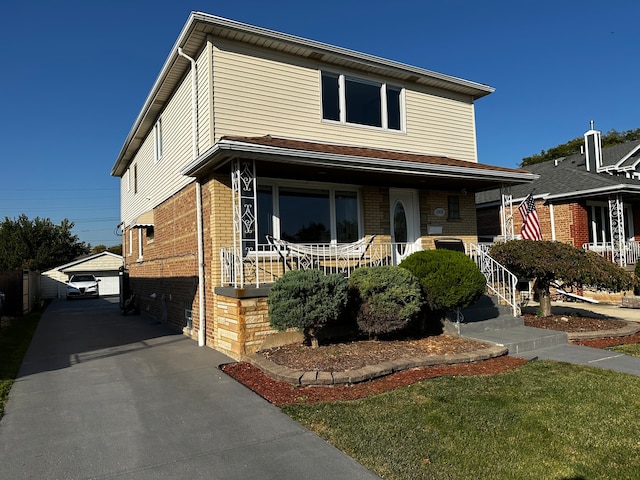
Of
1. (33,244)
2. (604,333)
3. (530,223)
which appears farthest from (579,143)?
(33,244)

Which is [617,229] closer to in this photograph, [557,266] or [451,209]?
[451,209]

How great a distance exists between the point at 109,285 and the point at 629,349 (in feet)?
112

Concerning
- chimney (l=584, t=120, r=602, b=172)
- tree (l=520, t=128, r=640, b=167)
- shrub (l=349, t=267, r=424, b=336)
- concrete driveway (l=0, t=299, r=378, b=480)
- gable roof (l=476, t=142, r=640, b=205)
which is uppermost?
tree (l=520, t=128, r=640, b=167)

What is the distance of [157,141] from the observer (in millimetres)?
13016

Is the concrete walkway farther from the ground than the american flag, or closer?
closer

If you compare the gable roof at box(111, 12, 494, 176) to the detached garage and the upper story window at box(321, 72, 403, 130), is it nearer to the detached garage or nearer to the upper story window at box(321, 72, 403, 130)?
the upper story window at box(321, 72, 403, 130)

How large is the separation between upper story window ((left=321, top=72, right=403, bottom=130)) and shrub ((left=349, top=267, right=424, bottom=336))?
4808 millimetres

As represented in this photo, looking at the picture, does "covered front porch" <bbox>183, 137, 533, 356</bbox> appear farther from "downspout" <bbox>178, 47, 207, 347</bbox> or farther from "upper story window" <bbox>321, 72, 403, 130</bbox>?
"upper story window" <bbox>321, 72, 403, 130</bbox>

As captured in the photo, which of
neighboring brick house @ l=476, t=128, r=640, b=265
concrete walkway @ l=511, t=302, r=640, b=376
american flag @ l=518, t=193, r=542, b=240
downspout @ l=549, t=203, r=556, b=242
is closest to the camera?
concrete walkway @ l=511, t=302, r=640, b=376

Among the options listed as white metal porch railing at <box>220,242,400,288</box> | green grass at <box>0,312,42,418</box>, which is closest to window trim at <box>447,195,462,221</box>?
white metal porch railing at <box>220,242,400,288</box>

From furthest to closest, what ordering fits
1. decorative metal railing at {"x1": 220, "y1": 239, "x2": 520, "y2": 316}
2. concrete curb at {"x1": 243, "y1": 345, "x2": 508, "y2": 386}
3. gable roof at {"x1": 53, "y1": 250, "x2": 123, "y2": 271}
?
gable roof at {"x1": 53, "y1": 250, "x2": 123, "y2": 271}, decorative metal railing at {"x1": 220, "y1": 239, "x2": 520, "y2": 316}, concrete curb at {"x1": 243, "y1": 345, "x2": 508, "y2": 386}

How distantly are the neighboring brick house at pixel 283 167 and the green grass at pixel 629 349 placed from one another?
440 cm

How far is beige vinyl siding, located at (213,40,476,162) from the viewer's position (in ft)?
29.5

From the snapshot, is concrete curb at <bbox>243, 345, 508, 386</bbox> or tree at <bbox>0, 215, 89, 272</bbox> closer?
concrete curb at <bbox>243, 345, 508, 386</bbox>
